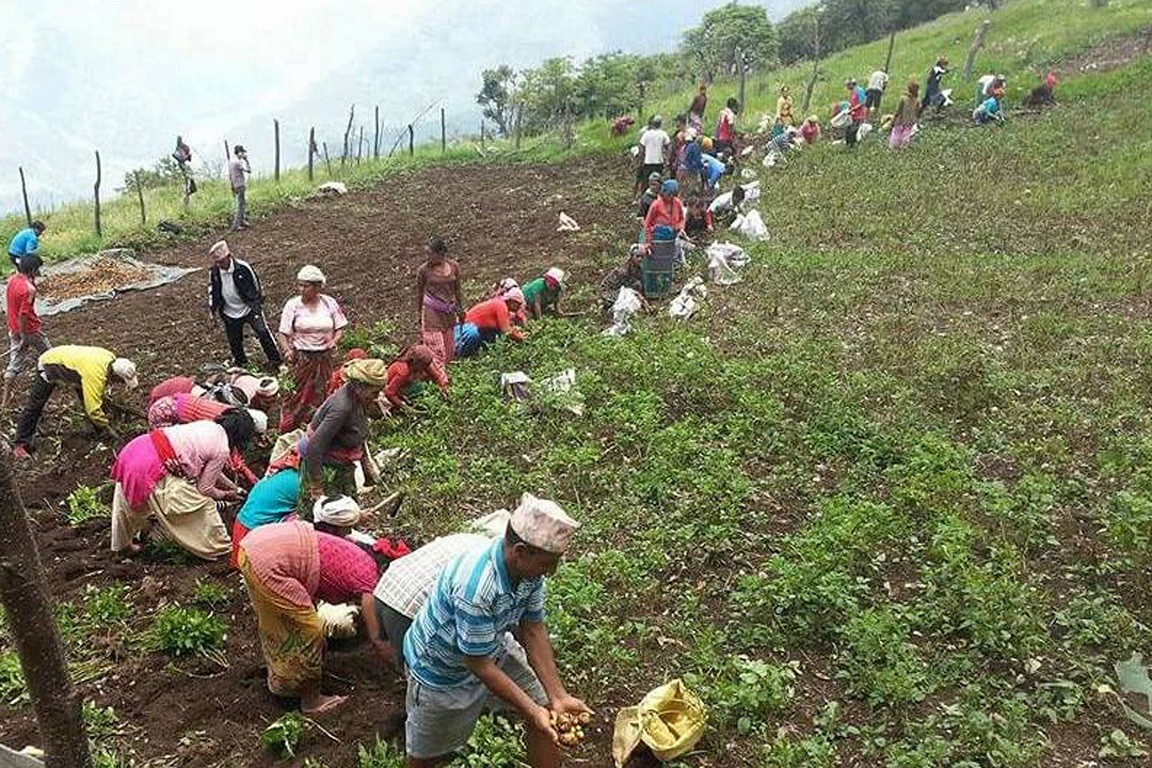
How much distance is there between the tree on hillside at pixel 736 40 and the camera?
35.0 meters

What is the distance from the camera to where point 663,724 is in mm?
3686

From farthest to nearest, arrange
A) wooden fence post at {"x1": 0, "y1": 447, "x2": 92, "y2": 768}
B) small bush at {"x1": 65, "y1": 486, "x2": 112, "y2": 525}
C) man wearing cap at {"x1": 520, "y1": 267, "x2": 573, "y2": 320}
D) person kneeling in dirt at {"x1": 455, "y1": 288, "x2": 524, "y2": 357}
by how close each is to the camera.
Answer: man wearing cap at {"x1": 520, "y1": 267, "x2": 573, "y2": 320} < person kneeling in dirt at {"x1": 455, "y1": 288, "x2": 524, "y2": 357} < small bush at {"x1": 65, "y1": 486, "x2": 112, "y2": 525} < wooden fence post at {"x1": 0, "y1": 447, "x2": 92, "y2": 768}

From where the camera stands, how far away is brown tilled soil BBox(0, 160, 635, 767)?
4.07 meters

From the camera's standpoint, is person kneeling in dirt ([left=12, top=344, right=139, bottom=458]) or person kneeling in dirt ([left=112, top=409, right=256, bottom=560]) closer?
person kneeling in dirt ([left=112, top=409, right=256, bottom=560])

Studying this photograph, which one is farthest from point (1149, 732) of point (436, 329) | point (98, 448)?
point (98, 448)

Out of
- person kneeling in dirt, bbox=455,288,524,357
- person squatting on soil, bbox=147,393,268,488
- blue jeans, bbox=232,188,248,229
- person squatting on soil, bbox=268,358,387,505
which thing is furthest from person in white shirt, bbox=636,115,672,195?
person squatting on soil, bbox=268,358,387,505

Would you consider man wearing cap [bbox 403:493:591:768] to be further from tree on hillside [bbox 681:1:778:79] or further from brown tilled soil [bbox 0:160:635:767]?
tree on hillside [bbox 681:1:778:79]

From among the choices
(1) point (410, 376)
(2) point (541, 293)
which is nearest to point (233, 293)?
(1) point (410, 376)

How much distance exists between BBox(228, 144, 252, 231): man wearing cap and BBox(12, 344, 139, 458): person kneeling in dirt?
1013cm

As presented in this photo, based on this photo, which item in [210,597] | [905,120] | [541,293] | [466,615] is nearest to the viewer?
[466,615]

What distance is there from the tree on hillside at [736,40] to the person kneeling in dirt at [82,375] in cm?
3063

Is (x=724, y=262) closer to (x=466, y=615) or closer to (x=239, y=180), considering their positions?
(x=466, y=615)

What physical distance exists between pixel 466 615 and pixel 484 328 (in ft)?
19.3

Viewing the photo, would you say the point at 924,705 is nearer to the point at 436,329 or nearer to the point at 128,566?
the point at 128,566
